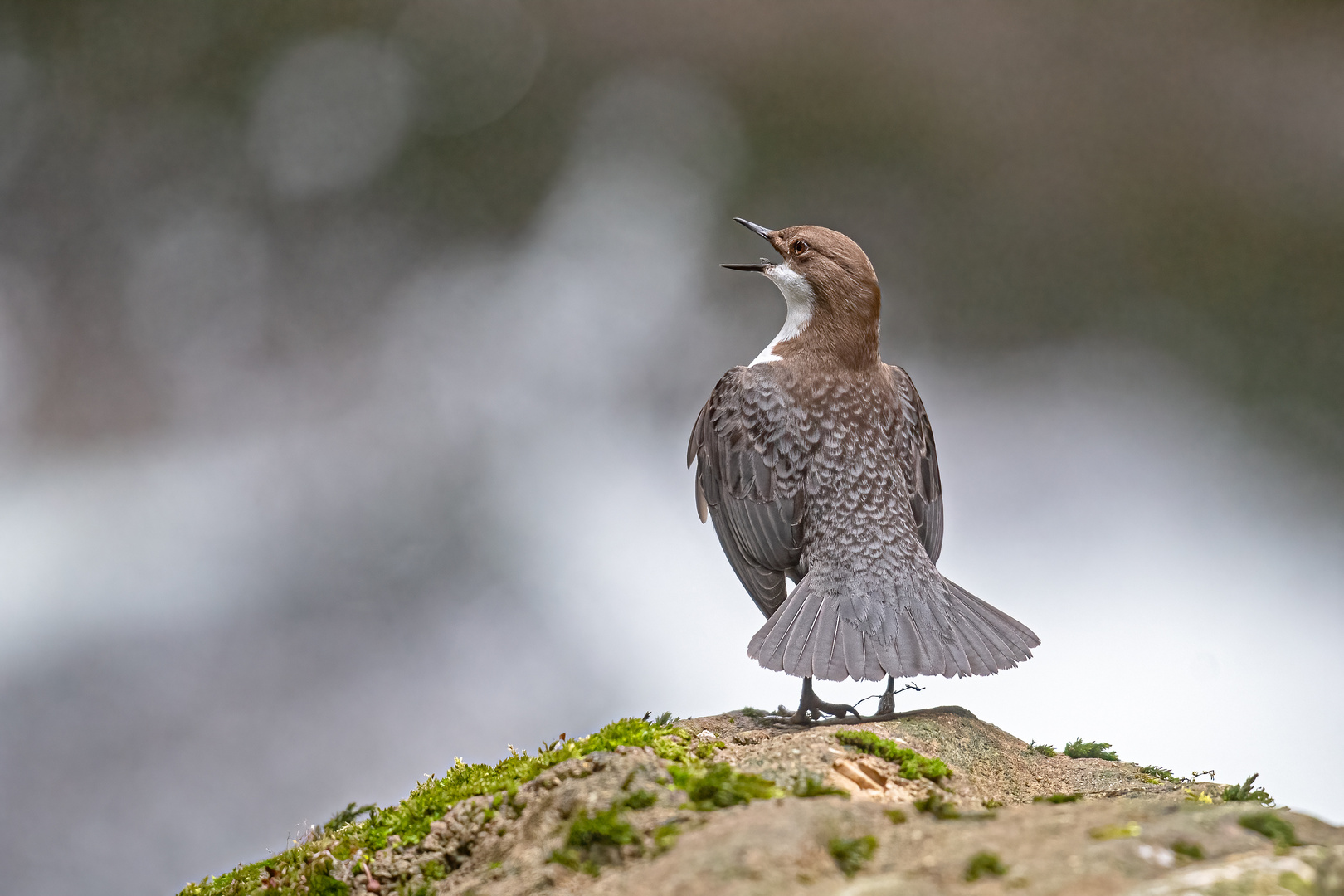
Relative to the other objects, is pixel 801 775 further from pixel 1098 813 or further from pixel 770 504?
pixel 770 504

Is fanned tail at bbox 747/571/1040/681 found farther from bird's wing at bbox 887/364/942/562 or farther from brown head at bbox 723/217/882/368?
brown head at bbox 723/217/882/368

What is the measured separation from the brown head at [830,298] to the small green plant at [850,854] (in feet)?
8.71

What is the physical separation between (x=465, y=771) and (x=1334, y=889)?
7.34 ft

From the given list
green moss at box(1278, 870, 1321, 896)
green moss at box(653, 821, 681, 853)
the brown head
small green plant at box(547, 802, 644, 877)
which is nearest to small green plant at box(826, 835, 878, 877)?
green moss at box(653, 821, 681, 853)

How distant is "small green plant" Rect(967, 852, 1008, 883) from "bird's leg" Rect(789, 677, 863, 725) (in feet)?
6.70

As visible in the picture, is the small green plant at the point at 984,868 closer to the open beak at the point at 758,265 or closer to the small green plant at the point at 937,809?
the small green plant at the point at 937,809

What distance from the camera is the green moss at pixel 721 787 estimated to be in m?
2.34

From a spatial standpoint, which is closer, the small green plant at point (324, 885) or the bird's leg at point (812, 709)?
the small green plant at point (324, 885)

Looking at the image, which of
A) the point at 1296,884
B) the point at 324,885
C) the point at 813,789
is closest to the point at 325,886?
the point at 324,885

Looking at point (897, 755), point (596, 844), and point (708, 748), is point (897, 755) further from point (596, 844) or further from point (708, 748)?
point (596, 844)

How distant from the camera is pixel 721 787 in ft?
7.82

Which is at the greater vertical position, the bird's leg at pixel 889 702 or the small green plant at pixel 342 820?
the bird's leg at pixel 889 702

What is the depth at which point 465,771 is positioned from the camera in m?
3.07

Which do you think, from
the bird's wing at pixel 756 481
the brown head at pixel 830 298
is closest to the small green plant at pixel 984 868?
the bird's wing at pixel 756 481
